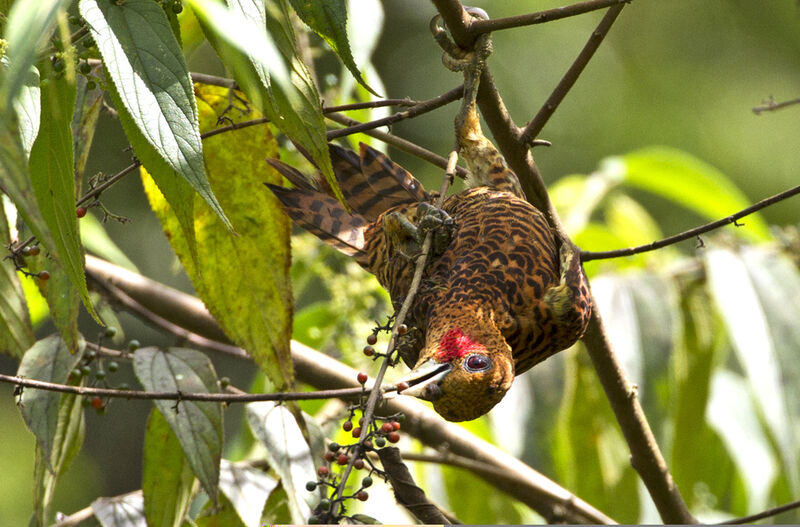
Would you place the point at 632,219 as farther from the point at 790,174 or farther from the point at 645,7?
the point at 645,7

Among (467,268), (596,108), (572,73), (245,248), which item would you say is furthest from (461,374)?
(596,108)

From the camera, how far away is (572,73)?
154 cm

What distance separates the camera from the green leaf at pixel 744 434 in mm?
2336

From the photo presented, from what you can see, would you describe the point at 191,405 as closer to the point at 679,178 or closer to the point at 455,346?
the point at 455,346

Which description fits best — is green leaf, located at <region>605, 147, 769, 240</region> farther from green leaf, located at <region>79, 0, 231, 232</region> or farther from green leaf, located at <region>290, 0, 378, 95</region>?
green leaf, located at <region>79, 0, 231, 232</region>

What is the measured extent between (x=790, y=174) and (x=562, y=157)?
2050 mm

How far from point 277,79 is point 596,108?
8.31 meters

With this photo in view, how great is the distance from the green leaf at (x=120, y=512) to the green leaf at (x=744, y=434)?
1.32m

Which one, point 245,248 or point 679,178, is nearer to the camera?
point 245,248

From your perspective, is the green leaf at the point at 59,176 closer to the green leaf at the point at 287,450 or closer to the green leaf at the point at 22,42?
the green leaf at the point at 22,42

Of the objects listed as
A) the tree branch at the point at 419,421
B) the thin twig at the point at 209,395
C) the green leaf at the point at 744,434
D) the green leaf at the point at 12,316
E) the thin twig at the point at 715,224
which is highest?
the green leaf at the point at 744,434

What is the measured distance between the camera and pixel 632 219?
10.1ft

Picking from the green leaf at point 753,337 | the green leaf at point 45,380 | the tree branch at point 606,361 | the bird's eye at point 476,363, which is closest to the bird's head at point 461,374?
the bird's eye at point 476,363

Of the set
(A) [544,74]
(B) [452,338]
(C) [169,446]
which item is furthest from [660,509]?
(A) [544,74]
